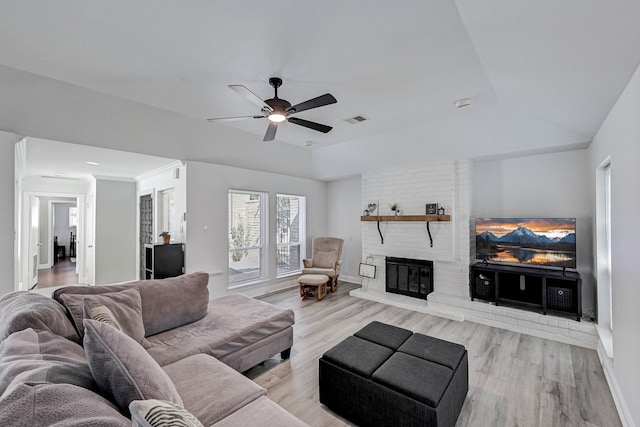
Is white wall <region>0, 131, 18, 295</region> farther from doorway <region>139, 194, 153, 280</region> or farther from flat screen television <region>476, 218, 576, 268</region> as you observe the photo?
flat screen television <region>476, 218, 576, 268</region>

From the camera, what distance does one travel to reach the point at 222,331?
2408 mm

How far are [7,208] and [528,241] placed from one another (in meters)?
6.24

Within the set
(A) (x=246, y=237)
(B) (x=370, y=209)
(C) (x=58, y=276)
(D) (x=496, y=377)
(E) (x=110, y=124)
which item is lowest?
(D) (x=496, y=377)

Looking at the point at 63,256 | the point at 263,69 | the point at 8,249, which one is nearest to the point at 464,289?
the point at 263,69

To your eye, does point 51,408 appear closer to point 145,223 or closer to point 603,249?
point 603,249

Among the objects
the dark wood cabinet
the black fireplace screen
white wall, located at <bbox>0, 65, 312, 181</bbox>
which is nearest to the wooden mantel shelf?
the black fireplace screen

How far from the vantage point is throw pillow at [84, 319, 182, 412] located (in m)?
1.03

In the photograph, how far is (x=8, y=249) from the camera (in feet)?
9.37

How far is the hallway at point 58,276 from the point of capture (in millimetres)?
5918

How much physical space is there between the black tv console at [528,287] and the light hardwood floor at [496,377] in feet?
1.57

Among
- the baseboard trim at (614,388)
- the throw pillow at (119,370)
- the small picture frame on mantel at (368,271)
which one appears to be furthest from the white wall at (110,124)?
the baseboard trim at (614,388)

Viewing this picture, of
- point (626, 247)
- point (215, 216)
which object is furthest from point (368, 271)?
point (626, 247)

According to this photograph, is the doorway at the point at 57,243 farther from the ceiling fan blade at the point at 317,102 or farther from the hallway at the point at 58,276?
the ceiling fan blade at the point at 317,102

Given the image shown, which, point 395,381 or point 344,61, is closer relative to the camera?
point 395,381
